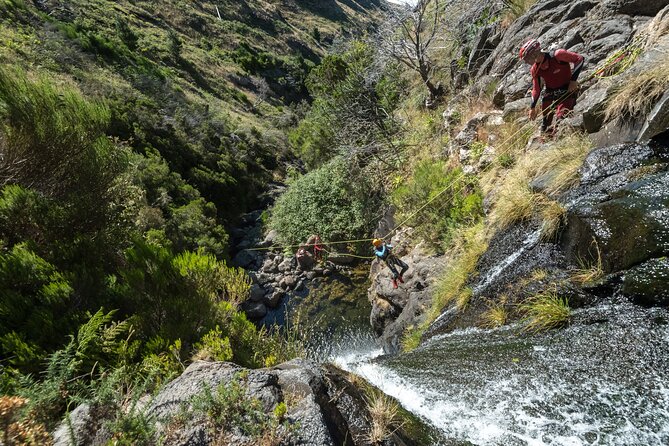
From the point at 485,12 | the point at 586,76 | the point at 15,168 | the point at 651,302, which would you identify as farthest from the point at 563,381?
the point at 485,12

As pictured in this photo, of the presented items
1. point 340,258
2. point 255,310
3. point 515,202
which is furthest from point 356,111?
point 515,202

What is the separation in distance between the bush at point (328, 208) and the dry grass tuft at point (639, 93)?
898 cm

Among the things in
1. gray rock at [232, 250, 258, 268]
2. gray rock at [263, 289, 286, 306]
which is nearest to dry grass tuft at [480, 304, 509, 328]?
gray rock at [263, 289, 286, 306]

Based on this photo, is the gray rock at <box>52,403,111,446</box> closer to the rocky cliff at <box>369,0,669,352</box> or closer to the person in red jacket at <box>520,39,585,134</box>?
the rocky cliff at <box>369,0,669,352</box>

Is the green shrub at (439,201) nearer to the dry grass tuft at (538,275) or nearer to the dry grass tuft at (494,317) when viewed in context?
the dry grass tuft at (538,275)

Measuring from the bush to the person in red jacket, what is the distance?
774 cm

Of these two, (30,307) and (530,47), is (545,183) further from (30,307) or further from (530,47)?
(30,307)

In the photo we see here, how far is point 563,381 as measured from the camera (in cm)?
243

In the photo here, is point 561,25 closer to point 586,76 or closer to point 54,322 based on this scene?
point 586,76

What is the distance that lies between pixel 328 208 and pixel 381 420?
12.2 metres

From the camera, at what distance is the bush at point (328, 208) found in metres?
13.1

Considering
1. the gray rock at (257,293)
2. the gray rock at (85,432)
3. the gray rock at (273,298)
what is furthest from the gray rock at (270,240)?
the gray rock at (85,432)

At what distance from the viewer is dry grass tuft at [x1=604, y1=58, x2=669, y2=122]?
3463mm

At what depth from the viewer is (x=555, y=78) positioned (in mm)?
5145
